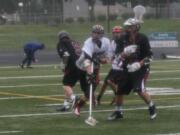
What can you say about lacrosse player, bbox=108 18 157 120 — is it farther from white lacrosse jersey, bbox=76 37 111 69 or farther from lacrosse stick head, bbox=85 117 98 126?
lacrosse stick head, bbox=85 117 98 126

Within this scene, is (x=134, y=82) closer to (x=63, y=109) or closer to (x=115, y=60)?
(x=115, y=60)

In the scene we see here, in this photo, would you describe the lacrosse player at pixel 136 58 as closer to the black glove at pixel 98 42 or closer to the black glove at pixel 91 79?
the black glove at pixel 91 79

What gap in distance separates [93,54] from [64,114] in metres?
1.49

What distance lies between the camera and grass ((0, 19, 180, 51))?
2063 inches

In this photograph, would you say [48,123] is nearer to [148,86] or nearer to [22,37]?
[148,86]

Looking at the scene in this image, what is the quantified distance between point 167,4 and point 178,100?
56.0 metres

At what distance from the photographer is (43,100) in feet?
57.7

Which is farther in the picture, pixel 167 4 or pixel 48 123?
pixel 167 4

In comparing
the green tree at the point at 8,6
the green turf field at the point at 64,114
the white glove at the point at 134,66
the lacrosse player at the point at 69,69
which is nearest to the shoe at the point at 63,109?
the lacrosse player at the point at 69,69

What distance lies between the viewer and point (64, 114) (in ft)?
49.0

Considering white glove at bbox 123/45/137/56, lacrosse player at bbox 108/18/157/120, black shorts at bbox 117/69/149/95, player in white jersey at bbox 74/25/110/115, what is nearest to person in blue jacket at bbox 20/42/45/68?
player in white jersey at bbox 74/25/110/115

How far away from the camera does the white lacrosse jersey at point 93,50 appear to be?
46.1 ft

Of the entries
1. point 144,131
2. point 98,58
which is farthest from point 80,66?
point 144,131

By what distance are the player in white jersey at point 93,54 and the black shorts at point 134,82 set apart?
61 cm
